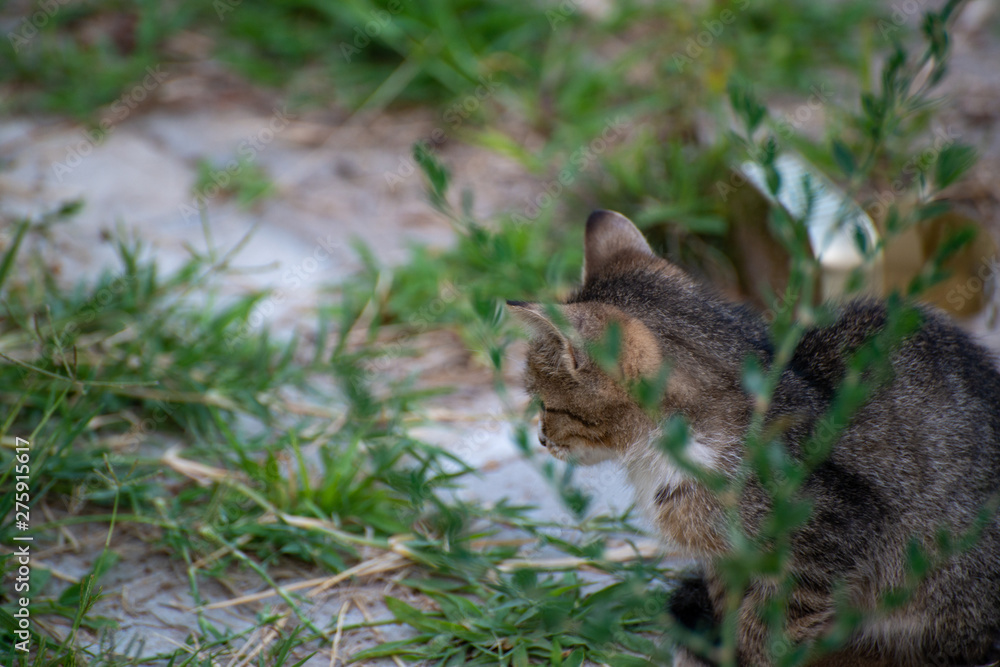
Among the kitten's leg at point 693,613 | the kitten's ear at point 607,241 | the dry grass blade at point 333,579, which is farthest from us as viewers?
the kitten's ear at point 607,241

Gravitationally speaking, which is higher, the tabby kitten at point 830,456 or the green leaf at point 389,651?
the tabby kitten at point 830,456

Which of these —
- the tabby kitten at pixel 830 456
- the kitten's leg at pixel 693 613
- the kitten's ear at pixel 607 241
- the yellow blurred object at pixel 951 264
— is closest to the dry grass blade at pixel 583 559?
the kitten's leg at pixel 693 613

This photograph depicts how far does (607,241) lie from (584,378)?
2.03 ft

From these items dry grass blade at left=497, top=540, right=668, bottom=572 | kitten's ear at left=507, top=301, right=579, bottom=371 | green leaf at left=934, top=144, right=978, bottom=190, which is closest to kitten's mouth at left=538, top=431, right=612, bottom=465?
kitten's ear at left=507, top=301, right=579, bottom=371

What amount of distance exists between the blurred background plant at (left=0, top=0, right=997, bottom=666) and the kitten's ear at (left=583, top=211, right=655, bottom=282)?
0.69 ft

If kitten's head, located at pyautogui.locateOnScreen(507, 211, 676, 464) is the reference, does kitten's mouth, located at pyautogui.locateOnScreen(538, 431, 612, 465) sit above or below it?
below

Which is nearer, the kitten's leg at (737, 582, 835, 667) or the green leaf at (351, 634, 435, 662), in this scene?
the kitten's leg at (737, 582, 835, 667)

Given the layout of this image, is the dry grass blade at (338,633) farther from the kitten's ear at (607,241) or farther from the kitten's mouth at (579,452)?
the kitten's ear at (607,241)

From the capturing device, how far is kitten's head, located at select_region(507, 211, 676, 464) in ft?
7.39

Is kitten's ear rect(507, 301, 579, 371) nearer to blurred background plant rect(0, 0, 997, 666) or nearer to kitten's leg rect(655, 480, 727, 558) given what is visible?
blurred background plant rect(0, 0, 997, 666)

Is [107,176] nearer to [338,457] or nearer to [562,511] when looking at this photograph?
[338,457]

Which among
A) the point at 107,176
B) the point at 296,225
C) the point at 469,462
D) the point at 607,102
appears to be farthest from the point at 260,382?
the point at 607,102

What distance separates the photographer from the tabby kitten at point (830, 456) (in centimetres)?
219

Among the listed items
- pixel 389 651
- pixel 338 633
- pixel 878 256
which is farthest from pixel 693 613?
pixel 878 256
